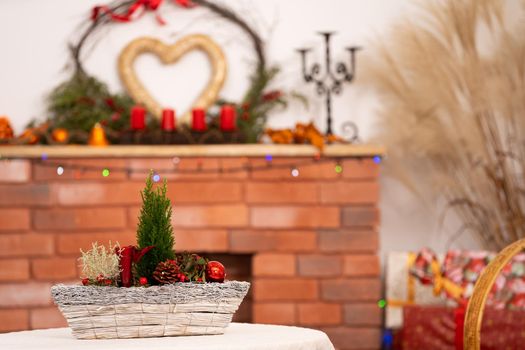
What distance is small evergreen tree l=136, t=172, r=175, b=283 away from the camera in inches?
86.1

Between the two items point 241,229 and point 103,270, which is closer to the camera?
point 103,270

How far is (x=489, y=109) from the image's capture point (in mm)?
4234

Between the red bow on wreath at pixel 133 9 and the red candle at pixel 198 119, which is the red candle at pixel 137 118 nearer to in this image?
the red candle at pixel 198 119

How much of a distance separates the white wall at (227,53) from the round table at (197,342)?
2.16 meters

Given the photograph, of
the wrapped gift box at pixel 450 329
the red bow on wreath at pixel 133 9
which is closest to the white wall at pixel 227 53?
the red bow on wreath at pixel 133 9

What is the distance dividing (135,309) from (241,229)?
6.68ft

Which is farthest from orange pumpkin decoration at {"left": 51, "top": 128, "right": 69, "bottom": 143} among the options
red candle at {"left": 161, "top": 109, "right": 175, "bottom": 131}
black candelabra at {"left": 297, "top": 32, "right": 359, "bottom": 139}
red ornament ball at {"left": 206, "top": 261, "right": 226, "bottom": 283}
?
red ornament ball at {"left": 206, "top": 261, "right": 226, "bottom": 283}

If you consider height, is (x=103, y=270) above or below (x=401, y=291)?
above

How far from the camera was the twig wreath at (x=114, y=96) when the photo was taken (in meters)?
4.20

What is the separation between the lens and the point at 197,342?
200 cm

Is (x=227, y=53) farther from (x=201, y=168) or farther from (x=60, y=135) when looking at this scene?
(x=60, y=135)

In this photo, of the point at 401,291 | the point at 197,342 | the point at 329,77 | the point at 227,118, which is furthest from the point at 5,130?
the point at 197,342

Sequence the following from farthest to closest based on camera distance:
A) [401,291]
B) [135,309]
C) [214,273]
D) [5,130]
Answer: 1. [401,291]
2. [5,130]
3. [214,273]
4. [135,309]

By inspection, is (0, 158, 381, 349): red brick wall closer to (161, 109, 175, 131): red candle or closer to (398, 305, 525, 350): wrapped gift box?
(161, 109, 175, 131): red candle
